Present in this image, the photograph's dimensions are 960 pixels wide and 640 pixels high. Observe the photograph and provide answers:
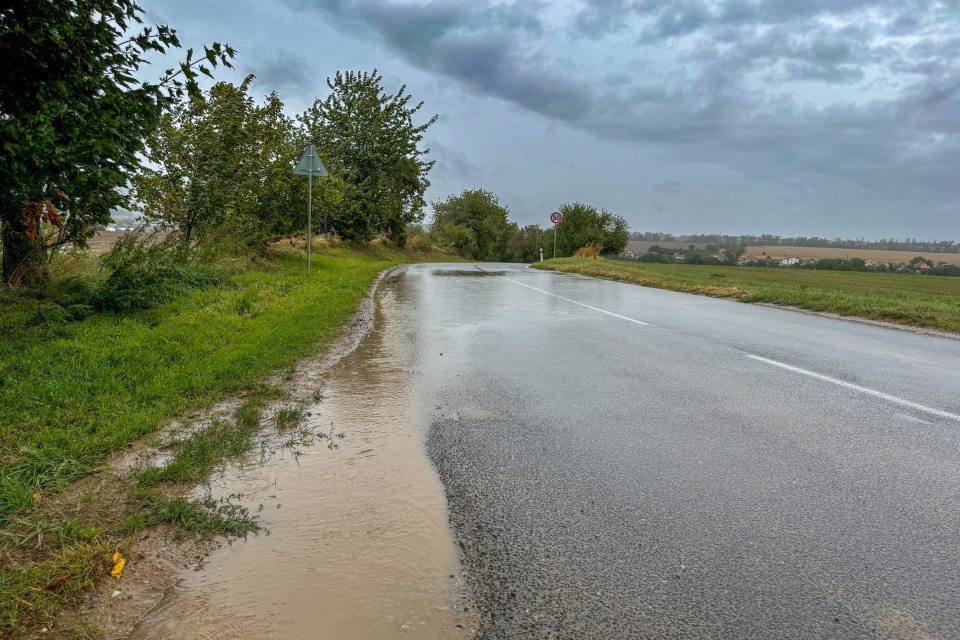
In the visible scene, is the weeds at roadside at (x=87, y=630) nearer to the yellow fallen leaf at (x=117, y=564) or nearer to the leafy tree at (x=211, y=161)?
the yellow fallen leaf at (x=117, y=564)

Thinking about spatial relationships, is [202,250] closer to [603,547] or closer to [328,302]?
[328,302]

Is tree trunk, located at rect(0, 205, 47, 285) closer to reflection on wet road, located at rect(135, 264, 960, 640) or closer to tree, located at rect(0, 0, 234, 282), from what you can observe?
tree, located at rect(0, 0, 234, 282)

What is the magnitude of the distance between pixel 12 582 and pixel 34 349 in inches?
164

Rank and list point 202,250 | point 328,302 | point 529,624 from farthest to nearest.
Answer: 1. point 202,250
2. point 328,302
3. point 529,624

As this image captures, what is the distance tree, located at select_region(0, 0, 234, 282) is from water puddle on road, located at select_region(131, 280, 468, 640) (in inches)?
162

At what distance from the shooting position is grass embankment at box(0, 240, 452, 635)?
8.50 feet

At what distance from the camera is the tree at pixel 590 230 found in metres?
51.8

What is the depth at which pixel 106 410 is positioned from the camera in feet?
14.5

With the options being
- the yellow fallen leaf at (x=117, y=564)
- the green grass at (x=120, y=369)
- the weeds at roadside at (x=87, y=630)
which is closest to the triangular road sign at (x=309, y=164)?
the green grass at (x=120, y=369)

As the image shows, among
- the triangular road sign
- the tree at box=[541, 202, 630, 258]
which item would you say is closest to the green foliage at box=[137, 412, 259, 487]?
the triangular road sign

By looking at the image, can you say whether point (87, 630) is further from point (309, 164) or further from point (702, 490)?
point (309, 164)

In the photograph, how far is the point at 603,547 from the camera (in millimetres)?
2744

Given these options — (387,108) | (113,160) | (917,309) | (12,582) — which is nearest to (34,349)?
(113,160)

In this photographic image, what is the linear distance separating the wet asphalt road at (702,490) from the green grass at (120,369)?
197 cm
